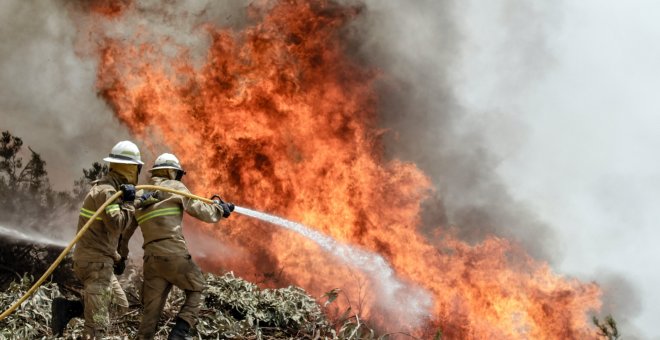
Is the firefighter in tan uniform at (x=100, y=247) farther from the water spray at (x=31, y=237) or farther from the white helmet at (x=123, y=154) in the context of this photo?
the water spray at (x=31, y=237)

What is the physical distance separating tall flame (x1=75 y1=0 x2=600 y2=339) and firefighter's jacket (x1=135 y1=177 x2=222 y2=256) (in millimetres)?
6900

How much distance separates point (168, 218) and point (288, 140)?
7483 millimetres

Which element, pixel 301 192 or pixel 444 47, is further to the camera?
pixel 444 47

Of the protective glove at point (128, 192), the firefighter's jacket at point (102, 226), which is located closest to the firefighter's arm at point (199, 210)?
Result: the firefighter's jacket at point (102, 226)

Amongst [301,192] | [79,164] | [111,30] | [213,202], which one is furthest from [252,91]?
[213,202]

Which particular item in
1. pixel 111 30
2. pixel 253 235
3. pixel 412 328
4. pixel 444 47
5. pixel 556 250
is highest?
pixel 444 47

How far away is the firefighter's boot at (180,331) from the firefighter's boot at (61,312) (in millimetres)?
1326

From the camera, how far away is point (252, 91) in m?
14.3

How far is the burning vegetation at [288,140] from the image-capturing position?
14.0 meters

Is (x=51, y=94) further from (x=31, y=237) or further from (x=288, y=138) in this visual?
(x=288, y=138)

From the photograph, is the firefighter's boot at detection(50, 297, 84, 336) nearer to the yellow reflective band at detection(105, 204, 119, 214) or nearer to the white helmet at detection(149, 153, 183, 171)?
the yellow reflective band at detection(105, 204, 119, 214)

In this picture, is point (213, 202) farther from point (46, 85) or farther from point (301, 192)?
point (46, 85)

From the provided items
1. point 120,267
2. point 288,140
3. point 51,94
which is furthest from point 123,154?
point 51,94

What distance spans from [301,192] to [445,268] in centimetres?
404
